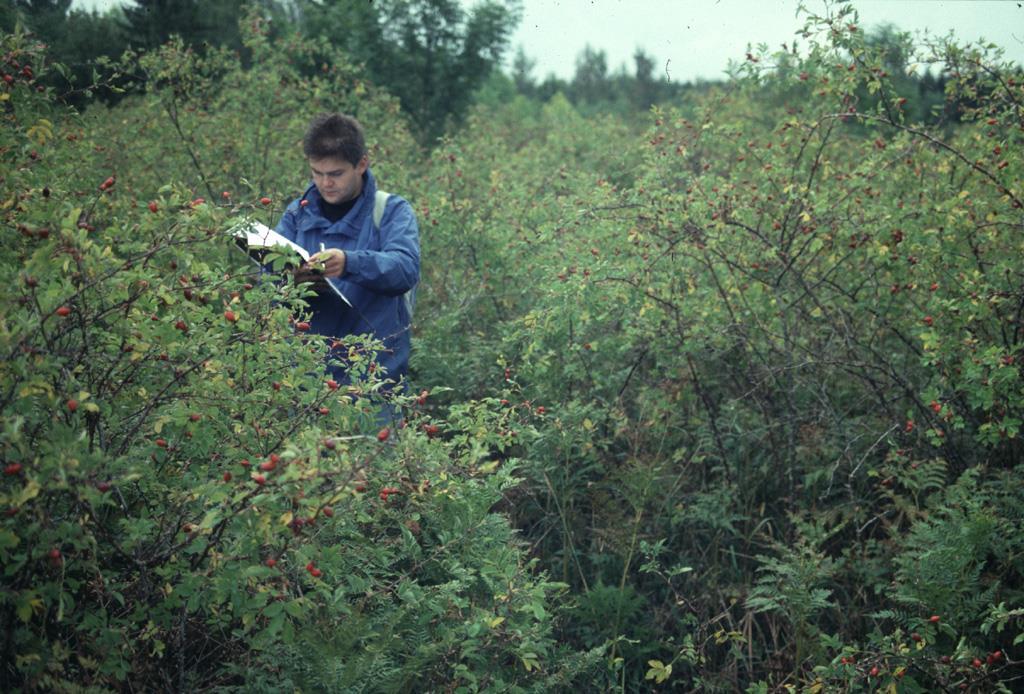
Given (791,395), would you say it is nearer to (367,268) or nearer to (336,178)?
(367,268)

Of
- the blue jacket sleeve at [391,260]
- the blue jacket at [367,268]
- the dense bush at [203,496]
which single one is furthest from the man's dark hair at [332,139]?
the dense bush at [203,496]

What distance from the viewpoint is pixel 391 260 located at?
3.56 m

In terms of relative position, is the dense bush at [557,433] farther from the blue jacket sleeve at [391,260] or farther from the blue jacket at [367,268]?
the blue jacket sleeve at [391,260]

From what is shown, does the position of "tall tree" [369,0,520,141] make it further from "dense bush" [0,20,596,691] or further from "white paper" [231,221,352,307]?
"dense bush" [0,20,596,691]

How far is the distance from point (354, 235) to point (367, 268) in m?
0.47

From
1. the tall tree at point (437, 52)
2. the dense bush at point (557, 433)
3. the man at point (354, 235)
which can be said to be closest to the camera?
the dense bush at point (557, 433)

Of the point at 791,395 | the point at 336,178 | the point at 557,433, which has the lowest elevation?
the point at 557,433

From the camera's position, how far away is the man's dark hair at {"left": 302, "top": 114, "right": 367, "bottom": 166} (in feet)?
12.5

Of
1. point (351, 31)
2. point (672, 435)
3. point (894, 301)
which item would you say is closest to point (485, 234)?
point (672, 435)

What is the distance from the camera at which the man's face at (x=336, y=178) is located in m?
3.84

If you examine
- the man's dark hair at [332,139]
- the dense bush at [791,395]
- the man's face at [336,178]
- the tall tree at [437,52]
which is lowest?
A: the dense bush at [791,395]

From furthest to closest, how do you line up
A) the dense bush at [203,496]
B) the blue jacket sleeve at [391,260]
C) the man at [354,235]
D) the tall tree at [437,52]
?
the tall tree at [437,52] < the man at [354,235] < the blue jacket sleeve at [391,260] < the dense bush at [203,496]

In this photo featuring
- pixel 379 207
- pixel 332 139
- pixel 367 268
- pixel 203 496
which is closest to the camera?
pixel 203 496

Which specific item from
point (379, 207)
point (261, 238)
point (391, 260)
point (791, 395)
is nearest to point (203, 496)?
point (261, 238)
